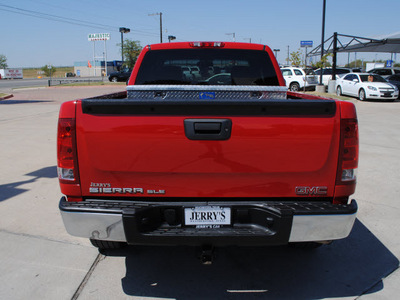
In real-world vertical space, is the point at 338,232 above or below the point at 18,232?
above

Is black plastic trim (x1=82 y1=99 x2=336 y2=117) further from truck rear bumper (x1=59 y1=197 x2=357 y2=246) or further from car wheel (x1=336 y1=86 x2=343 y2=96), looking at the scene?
car wheel (x1=336 y1=86 x2=343 y2=96)

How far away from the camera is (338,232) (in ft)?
8.71

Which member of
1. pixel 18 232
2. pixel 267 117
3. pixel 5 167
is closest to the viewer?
pixel 267 117

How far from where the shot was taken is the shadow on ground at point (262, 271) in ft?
10.0

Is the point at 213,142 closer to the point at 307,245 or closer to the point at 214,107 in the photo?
the point at 214,107

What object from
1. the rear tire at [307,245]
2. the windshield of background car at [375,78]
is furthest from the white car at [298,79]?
the rear tire at [307,245]

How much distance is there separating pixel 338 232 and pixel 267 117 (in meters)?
0.99

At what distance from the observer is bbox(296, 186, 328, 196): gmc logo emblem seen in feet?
8.75

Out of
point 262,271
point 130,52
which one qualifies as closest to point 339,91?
point 262,271

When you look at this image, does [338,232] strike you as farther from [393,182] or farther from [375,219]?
[393,182]

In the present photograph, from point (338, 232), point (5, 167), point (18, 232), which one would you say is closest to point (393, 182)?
point (338, 232)

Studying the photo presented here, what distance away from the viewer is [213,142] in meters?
2.56

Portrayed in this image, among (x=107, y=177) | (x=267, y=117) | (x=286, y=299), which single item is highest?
(x=267, y=117)

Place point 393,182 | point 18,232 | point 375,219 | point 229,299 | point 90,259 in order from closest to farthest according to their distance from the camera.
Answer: point 229,299 → point 90,259 → point 18,232 → point 375,219 → point 393,182
